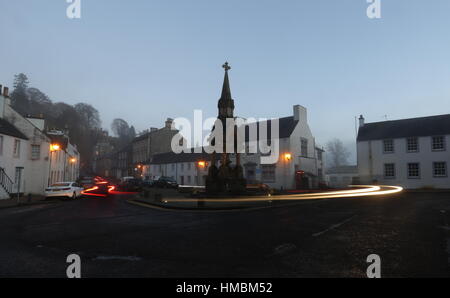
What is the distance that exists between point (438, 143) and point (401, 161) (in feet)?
15.3

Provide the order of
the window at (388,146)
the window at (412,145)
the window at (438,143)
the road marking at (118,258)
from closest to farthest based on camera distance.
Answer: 1. the road marking at (118,258)
2. the window at (438,143)
3. the window at (412,145)
4. the window at (388,146)

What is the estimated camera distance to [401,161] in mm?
35875

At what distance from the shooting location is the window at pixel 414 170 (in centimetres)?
3454

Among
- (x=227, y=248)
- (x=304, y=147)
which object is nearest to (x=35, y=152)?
(x=227, y=248)

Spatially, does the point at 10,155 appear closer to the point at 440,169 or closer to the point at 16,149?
the point at 16,149

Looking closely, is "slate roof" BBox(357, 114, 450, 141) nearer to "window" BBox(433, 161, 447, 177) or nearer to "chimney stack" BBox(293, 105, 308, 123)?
"window" BBox(433, 161, 447, 177)

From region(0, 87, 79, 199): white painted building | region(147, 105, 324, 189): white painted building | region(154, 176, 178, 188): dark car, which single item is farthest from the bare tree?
region(0, 87, 79, 199): white painted building

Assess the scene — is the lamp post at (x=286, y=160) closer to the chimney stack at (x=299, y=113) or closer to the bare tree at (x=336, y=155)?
the chimney stack at (x=299, y=113)

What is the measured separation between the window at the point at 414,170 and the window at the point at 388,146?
3.03 meters

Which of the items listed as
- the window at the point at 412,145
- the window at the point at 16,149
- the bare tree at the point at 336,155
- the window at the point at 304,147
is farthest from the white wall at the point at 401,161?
the bare tree at the point at 336,155

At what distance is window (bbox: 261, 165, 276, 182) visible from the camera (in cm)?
3766
